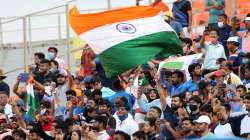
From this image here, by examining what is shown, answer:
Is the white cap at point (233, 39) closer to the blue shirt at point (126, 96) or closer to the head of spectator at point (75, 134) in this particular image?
the blue shirt at point (126, 96)

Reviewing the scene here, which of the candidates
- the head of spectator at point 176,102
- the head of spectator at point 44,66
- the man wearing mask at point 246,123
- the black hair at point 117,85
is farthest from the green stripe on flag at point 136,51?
the head of spectator at point 44,66

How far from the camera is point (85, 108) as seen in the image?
61.4 feet

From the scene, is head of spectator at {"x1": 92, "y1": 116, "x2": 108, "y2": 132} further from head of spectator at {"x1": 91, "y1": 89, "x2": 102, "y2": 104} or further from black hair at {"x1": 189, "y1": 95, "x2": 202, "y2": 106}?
head of spectator at {"x1": 91, "y1": 89, "x2": 102, "y2": 104}

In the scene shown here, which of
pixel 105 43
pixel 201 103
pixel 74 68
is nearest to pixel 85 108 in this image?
pixel 105 43

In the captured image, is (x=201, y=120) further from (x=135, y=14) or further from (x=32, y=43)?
(x=32, y=43)

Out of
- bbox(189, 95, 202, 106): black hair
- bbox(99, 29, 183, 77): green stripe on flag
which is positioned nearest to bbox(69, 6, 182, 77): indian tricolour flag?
bbox(99, 29, 183, 77): green stripe on flag

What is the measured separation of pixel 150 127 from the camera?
648 inches

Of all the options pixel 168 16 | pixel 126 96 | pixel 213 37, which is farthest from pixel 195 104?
pixel 168 16

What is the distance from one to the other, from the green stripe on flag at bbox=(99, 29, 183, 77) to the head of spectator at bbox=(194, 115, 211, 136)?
278 cm

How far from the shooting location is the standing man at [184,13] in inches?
945

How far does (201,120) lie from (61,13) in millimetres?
11954

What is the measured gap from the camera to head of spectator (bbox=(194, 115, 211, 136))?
15.4 m

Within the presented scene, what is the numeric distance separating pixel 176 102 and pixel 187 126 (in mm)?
1397

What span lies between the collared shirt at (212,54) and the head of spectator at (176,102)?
3.37 metres
